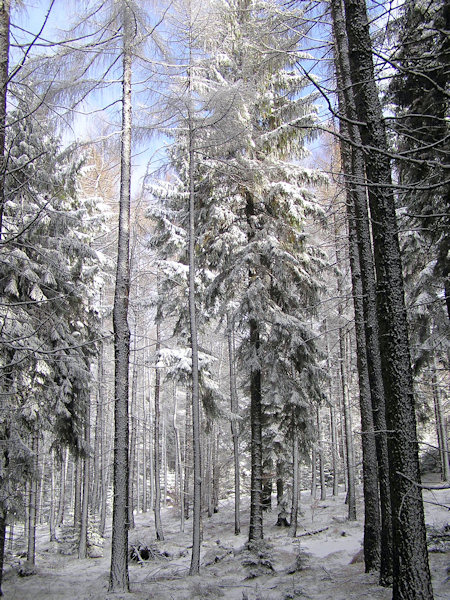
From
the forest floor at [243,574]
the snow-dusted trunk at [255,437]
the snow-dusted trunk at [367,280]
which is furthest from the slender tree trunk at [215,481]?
the snow-dusted trunk at [367,280]

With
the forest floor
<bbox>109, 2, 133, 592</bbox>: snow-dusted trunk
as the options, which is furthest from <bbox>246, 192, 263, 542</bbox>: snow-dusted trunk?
<bbox>109, 2, 133, 592</bbox>: snow-dusted trunk

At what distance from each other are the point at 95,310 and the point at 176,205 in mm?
4081

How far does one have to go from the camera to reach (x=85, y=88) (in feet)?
28.1

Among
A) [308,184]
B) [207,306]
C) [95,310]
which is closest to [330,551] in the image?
[207,306]

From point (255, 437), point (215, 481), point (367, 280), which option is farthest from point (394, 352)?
point (215, 481)

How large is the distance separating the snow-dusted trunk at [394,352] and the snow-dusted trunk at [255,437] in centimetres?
592

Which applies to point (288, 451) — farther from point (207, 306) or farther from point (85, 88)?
point (85, 88)

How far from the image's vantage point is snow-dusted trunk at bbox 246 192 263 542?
974cm

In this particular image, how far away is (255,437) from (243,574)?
9.12 ft

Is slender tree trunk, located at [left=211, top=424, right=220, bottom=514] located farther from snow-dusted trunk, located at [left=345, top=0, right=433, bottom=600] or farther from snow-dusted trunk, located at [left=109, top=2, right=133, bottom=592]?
snow-dusted trunk, located at [left=345, top=0, right=433, bottom=600]

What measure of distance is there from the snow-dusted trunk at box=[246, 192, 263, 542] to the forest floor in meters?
0.53

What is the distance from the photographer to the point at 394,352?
14.0 feet

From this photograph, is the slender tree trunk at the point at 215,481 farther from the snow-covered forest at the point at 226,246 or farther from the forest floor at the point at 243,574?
the snow-covered forest at the point at 226,246

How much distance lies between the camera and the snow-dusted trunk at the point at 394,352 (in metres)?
3.89
